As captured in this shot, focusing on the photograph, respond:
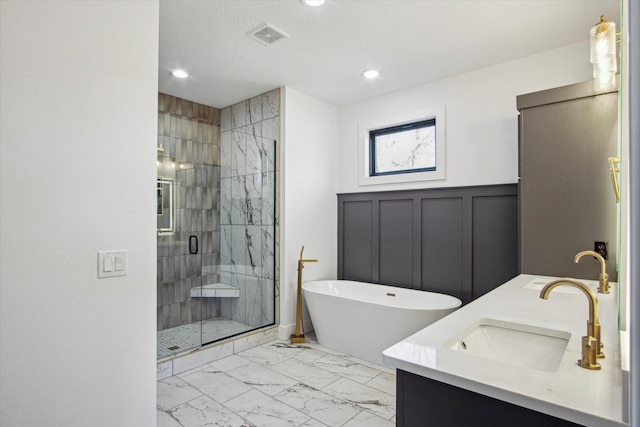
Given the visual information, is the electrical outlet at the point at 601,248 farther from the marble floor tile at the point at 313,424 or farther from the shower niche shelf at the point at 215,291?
the shower niche shelf at the point at 215,291

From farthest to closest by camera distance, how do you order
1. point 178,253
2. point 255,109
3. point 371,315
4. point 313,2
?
point 255,109 < point 178,253 < point 371,315 < point 313,2

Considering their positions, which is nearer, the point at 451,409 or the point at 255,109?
the point at 451,409

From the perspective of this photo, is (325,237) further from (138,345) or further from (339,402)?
(138,345)

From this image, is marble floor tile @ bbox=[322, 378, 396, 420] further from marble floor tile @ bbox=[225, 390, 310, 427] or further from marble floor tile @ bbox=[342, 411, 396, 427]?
marble floor tile @ bbox=[225, 390, 310, 427]

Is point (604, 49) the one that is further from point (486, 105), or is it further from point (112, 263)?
point (112, 263)

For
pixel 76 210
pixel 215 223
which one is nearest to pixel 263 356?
pixel 215 223

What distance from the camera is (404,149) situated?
3.99 metres

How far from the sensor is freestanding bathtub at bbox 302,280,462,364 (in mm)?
2898

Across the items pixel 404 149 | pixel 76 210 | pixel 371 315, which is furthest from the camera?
pixel 404 149

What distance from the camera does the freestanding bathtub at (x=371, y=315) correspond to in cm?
290

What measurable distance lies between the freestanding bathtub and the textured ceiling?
2.15 meters

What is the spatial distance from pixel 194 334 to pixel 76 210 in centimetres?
212

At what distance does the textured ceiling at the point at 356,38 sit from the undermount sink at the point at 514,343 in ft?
6.67

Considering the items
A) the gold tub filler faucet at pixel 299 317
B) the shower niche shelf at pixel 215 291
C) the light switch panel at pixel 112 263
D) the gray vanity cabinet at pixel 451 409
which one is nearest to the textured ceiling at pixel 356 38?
the light switch panel at pixel 112 263
